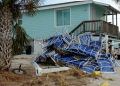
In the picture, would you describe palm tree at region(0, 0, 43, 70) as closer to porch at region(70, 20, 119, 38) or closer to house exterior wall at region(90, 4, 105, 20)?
porch at region(70, 20, 119, 38)

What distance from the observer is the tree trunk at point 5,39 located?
5664 millimetres

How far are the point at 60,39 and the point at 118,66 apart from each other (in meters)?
3.54

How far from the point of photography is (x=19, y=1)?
654 cm

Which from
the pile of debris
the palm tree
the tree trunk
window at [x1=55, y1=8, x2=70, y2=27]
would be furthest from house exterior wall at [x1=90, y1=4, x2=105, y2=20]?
the tree trunk

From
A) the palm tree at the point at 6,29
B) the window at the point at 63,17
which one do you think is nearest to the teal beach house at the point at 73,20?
the window at the point at 63,17

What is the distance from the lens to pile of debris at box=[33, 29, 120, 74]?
22.9ft

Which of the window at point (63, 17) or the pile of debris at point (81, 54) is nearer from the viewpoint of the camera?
the pile of debris at point (81, 54)

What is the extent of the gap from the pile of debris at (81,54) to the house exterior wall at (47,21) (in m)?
6.87

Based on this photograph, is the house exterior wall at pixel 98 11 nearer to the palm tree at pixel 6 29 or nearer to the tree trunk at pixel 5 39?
the palm tree at pixel 6 29

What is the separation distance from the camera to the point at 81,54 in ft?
24.6

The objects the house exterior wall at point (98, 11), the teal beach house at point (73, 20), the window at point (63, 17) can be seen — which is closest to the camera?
the teal beach house at point (73, 20)

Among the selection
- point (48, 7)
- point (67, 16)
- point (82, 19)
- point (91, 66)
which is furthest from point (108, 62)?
point (48, 7)

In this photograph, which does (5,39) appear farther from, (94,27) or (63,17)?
(63,17)

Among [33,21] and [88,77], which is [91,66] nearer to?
[88,77]
